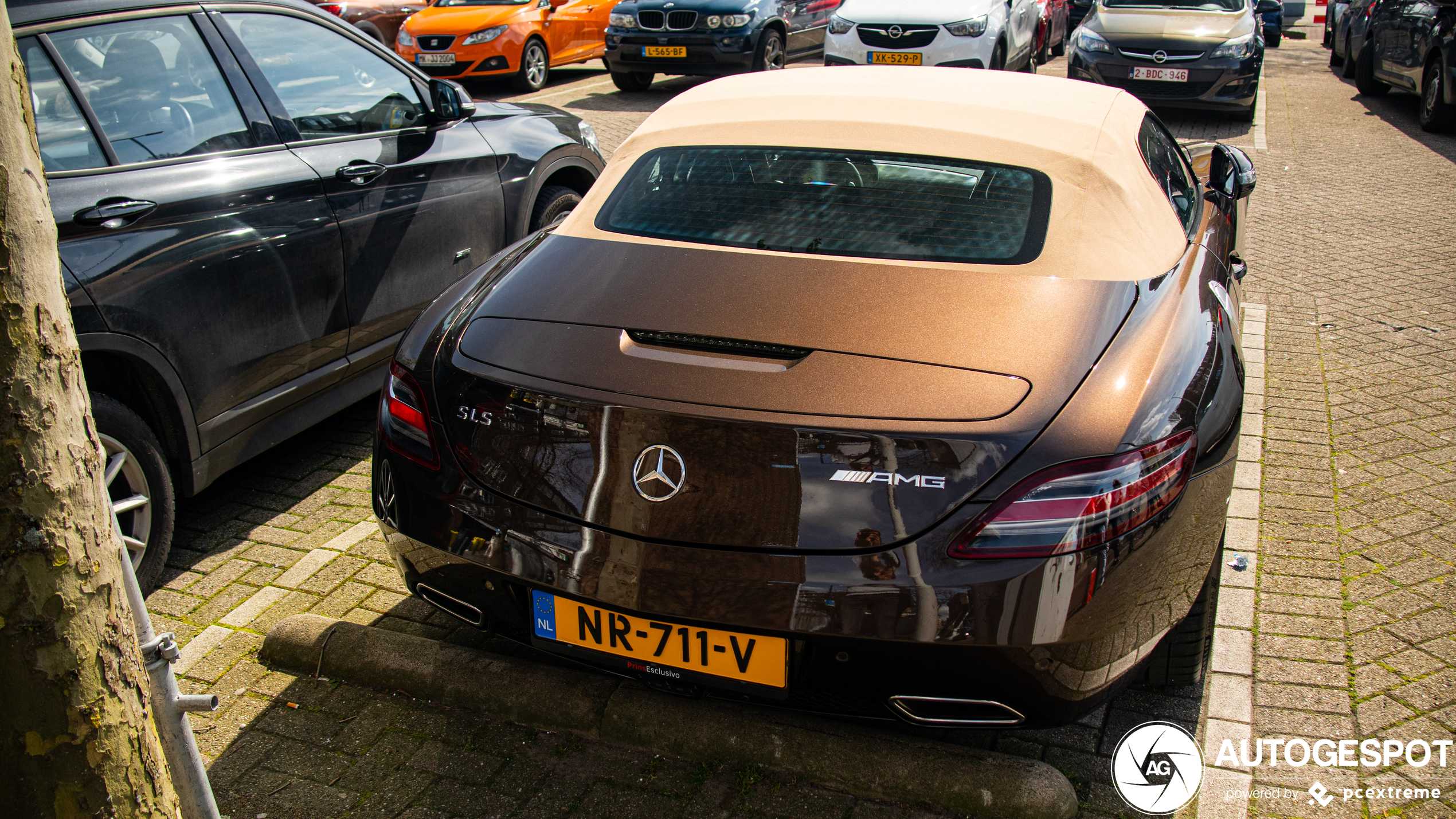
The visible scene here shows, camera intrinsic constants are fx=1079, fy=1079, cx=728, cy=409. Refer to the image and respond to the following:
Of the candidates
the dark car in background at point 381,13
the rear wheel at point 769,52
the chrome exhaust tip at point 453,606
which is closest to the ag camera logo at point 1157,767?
the chrome exhaust tip at point 453,606

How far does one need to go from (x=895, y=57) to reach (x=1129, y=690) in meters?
10.2

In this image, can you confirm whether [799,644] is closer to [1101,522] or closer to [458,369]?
[1101,522]

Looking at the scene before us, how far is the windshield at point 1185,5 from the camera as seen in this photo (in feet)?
38.9

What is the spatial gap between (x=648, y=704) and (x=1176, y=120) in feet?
38.5

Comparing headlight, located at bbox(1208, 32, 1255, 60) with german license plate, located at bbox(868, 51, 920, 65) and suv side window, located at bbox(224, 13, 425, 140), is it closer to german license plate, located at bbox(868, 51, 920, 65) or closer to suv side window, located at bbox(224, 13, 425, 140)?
german license plate, located at bbox(868, 51, 920, 65)

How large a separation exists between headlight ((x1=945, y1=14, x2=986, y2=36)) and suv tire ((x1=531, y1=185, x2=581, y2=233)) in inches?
306

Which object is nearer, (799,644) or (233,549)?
(799,644)

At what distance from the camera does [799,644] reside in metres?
2.18

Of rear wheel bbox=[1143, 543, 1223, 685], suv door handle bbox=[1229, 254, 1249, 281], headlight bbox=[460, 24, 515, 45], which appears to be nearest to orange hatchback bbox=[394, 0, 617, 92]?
headlight bbox=[460, 24, 515, 45]

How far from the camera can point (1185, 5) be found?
12.0 meters

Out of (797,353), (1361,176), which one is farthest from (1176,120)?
(797,353)

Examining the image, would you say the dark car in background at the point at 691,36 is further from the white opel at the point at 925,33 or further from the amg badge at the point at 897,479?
the amg badge at the point at 897,479

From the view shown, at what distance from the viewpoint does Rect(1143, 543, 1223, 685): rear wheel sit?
273cm

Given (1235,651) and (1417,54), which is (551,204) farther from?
(1417,54)
